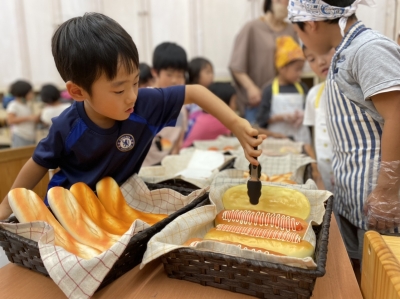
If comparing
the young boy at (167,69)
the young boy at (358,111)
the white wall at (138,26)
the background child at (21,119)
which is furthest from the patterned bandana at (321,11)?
the background child at (21,119)

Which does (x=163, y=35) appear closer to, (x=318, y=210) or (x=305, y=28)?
(x=305, y=28)

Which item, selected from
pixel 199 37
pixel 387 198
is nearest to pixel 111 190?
pixel 387 198

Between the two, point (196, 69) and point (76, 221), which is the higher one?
point (196, 69)

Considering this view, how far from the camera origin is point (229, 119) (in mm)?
882

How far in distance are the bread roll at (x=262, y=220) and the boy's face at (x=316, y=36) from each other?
540 mm

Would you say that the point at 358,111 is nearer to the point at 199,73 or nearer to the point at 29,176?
the point at 29,176

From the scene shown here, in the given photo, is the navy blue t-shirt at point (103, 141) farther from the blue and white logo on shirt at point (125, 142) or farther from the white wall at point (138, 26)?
the white wall at point (138, 26)

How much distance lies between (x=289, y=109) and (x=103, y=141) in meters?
1.63

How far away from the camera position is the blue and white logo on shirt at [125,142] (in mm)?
867

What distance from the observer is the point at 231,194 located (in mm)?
837

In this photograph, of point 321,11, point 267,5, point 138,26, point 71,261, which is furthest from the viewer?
point 138,26

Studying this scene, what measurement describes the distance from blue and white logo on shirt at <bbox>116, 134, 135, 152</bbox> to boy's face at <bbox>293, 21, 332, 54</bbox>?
58 centimetres

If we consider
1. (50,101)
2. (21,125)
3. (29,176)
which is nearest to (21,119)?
(21,125)

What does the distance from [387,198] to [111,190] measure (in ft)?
2.14
